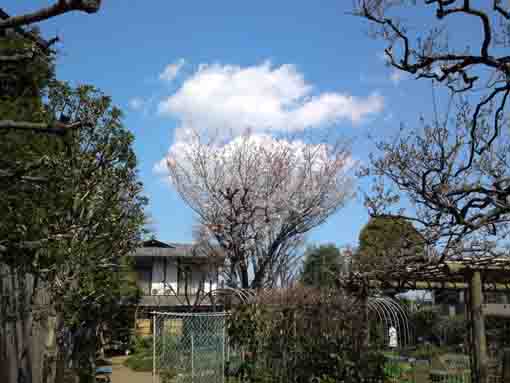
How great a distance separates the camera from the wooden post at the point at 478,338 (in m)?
5.42

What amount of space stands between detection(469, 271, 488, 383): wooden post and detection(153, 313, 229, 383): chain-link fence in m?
4.84

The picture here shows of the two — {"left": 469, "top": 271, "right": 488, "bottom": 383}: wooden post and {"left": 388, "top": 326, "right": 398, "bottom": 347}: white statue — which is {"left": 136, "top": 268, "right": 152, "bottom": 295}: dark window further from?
{"left": 469, "top": 271, "right": 488, "bottom": 383}: wooden post

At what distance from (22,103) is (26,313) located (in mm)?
5220

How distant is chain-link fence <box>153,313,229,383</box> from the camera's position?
9211 mm

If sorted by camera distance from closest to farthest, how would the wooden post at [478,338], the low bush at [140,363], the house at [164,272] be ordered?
the wooden post at [478,338]
the low bush at [140,363]
the house at [164,272]

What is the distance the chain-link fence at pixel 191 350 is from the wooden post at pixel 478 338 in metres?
4.84

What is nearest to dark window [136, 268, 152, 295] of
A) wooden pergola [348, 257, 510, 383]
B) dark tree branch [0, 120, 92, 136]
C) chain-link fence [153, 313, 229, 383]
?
chain-link fence [153, 313, 229, 383]

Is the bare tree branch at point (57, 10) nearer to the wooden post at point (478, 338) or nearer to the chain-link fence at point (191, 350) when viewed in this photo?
the wooden post at point (478, 338)

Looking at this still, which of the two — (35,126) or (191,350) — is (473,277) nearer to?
(191,350)

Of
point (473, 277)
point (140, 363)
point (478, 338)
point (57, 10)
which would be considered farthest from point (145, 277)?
point (57, 10)

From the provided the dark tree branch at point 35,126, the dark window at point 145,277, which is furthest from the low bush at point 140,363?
the dark tree branch at point 35,126

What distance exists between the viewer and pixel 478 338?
5.51 m

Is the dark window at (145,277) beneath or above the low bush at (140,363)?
above

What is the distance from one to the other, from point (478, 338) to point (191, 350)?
501cm
